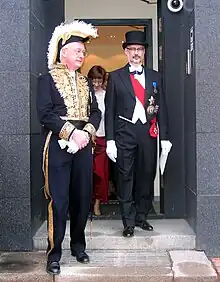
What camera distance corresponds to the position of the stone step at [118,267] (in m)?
4.39

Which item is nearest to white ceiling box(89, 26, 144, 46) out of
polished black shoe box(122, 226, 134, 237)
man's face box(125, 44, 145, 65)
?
man's face box(125, 44, 145, 65)

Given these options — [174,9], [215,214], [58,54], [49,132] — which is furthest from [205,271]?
[174,9]

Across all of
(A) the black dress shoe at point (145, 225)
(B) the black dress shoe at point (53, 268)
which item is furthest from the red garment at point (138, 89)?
(B) the black dress shoe at point (53, 268)

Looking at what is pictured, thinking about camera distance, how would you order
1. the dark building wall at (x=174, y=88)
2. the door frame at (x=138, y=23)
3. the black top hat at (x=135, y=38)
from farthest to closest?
the door frame at (x=138, y=23) < the dark building wall at (x=174, y=88) < the black top hat at (x=135, y=38)

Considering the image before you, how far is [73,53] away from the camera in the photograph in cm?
438

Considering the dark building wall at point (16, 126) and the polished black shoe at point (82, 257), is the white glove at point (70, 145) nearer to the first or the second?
the dark building wall at point (16, 126)

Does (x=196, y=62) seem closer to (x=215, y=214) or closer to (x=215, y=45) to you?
(x=215, y=45)

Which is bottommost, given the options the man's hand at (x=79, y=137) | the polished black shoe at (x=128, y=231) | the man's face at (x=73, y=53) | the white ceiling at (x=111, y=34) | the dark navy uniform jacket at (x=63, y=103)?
the polished black shoe at (x=128, y=231)

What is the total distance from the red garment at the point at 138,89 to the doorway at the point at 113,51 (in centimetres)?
87

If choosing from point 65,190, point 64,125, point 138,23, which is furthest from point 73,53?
point 138,23

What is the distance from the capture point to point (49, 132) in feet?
14.4

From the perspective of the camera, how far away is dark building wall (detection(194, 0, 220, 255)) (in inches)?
192

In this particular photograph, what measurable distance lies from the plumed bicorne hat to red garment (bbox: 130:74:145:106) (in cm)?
80

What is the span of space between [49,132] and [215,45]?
169 centimetres
